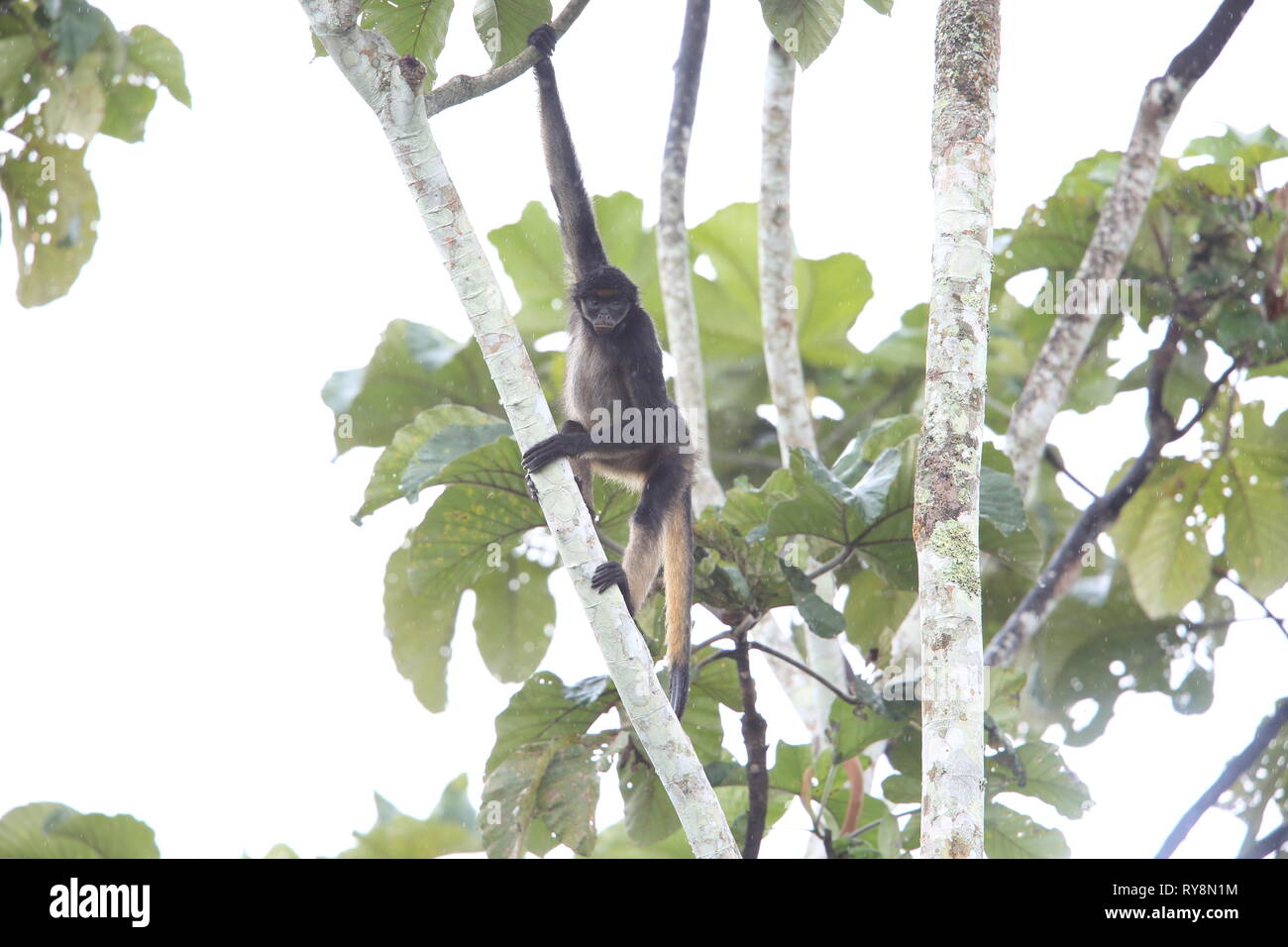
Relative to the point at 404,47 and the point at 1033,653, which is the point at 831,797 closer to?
the point at 1033,653

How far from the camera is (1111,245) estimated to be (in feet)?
21.6

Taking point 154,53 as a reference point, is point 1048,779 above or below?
below

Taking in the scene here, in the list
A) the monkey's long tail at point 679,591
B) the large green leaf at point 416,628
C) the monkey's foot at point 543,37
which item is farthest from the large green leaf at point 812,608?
the large green leaf at point 416,628

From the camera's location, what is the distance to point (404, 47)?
15.0 ft

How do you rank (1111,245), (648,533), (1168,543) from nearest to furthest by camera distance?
(648,533) → (1111,245) → (1168,543)

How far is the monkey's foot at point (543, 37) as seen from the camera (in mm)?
4699

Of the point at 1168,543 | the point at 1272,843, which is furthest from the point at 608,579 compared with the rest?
the point at 1168,543

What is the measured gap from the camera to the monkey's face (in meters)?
6.28

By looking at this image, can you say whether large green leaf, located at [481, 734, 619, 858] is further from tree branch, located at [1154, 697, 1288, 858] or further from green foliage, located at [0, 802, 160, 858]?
tree branch, located at [1154, 697, 1288, 858]

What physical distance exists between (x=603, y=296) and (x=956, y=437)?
9.15 ft

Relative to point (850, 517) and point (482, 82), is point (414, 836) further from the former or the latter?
point (482, 82)

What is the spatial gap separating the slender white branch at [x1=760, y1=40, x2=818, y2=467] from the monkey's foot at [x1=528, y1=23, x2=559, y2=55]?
2535 millimetres

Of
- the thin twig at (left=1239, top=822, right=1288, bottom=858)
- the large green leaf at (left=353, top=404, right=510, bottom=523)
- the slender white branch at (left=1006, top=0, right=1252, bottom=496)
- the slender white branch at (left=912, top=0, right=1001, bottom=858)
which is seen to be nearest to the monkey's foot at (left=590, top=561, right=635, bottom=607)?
the large green leaf at (left=353, top=404, right=510, bottom=523)

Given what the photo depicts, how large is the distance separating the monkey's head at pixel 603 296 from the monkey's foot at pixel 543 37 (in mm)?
1625
